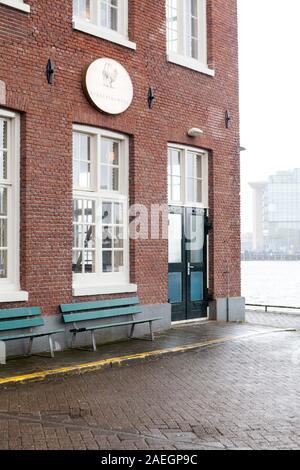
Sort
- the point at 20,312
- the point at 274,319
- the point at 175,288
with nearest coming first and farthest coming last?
the point at 20,312, the point at 175,288, the point at 274,319

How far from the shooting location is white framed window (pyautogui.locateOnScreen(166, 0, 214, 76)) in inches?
557

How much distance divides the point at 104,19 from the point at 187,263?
18.1 feet

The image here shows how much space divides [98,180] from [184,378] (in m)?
4.57

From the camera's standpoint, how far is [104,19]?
40.7 feet

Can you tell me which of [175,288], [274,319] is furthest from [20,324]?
[274,319]

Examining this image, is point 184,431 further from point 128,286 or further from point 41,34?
point 41,34

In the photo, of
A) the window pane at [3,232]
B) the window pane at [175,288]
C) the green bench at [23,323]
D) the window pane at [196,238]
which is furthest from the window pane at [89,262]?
the window pane at [196,238]

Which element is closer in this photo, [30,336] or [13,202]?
[30,336]

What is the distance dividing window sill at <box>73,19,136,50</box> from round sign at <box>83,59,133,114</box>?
0.44 m

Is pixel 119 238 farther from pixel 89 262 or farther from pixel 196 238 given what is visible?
pixel 196 238

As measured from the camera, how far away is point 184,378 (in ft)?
29.1

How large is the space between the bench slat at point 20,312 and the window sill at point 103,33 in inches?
200

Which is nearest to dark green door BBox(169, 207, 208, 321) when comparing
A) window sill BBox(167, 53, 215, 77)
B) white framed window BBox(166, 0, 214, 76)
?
window sill BBox(167, 53, 215, 77)
